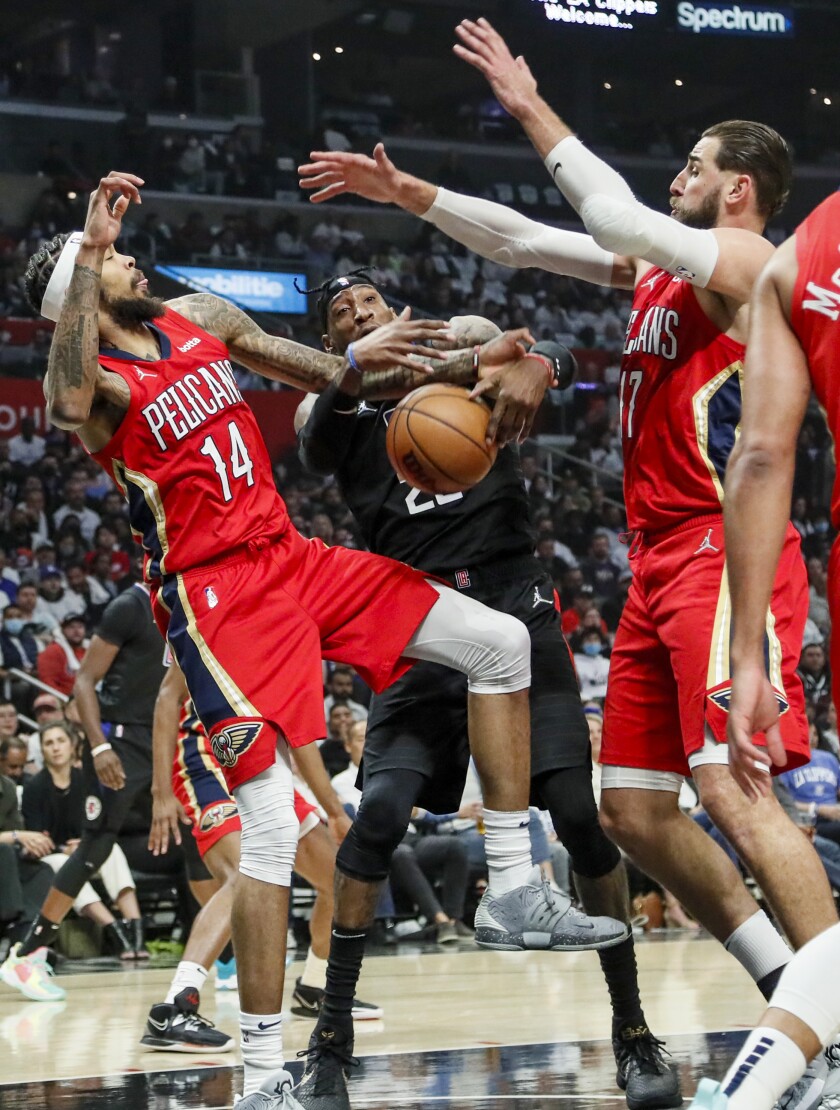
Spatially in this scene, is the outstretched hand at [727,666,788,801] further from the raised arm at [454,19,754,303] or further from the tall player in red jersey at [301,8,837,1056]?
the raised arm at [454,19,754,303]

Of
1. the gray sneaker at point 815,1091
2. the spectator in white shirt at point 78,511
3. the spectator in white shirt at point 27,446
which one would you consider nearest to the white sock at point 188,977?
the gray sneaker at point 815,1091

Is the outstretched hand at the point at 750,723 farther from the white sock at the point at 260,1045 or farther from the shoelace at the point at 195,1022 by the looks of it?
the shoelace at the point at 195,1022

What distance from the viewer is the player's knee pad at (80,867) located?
789 cm

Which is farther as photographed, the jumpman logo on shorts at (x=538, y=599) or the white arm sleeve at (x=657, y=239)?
the jumpman logo on shorts at (x=538, y=599)

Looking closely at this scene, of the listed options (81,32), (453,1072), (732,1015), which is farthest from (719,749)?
(81,32)

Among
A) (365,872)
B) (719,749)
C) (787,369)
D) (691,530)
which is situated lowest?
(365,872)

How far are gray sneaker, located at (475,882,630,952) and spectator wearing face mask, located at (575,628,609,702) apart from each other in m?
9.69

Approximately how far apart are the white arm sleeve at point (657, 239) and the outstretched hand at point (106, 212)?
4.30 ft

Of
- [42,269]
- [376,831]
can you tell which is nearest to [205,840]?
[376,831]

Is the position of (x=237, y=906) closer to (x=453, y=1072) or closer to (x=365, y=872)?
(x=365, y=872)

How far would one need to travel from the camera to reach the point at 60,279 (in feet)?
15.0

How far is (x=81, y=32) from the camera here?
2672cm

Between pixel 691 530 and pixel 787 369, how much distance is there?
138 centimetres

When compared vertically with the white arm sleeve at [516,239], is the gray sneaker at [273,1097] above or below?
below
